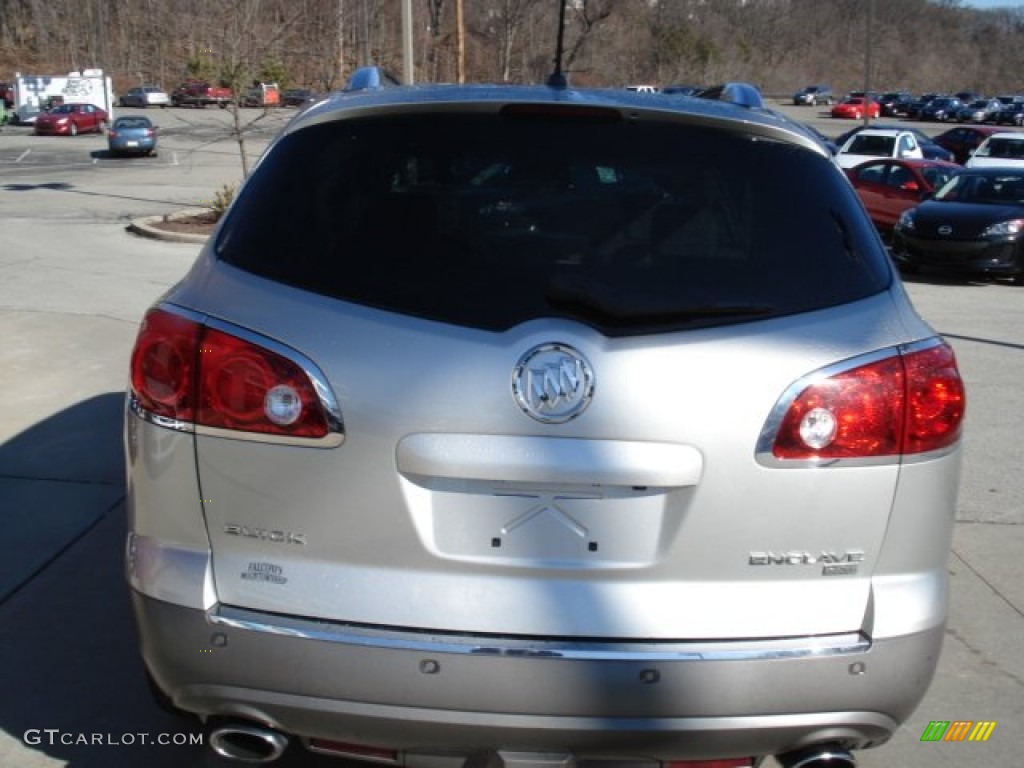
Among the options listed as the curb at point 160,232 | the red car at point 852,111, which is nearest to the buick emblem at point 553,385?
the curb at point 160,232

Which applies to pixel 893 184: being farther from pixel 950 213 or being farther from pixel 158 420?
pixel 158 420

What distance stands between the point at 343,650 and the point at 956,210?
52.4 ft

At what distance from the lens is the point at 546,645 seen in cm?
264

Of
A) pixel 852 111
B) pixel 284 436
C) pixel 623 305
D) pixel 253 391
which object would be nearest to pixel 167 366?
pixel 253 391

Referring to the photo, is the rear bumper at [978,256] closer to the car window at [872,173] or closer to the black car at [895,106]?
the car window at [872,173]

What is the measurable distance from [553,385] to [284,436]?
0.62m

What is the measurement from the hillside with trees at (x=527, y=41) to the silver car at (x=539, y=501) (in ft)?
47.0

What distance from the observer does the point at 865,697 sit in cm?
275

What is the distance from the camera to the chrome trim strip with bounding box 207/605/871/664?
2.63 meters

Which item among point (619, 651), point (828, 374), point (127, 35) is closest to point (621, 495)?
point (619, 651)

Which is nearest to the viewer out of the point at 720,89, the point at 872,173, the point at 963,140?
the point at 720,89

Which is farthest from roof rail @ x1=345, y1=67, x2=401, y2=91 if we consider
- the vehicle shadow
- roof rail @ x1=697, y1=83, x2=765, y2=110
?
the vehicle shadow

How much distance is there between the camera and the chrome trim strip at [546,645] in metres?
2.63

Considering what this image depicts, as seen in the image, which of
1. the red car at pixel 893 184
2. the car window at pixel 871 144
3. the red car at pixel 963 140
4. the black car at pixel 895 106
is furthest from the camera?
Answer: the black car at pixel 895 106
